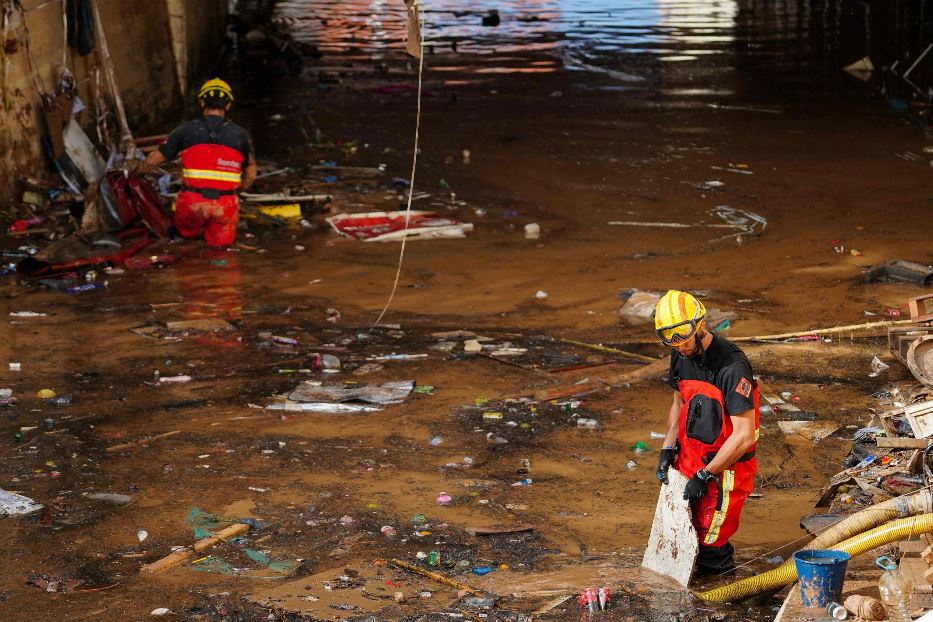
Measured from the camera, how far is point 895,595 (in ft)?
15.0

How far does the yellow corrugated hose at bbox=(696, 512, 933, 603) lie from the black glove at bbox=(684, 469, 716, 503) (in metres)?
0.41

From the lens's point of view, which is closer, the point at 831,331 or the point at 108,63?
the point at 831,331

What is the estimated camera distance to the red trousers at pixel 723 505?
532 cm

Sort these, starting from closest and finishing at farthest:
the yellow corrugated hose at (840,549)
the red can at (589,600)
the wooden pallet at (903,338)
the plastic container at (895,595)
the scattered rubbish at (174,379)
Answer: the plastic container at (895,595) < the yellow corrugated hose at (840,549) < the red can at (589,600) < the wooden pallet at (903,338) < the scattered rubbish at (174,379)

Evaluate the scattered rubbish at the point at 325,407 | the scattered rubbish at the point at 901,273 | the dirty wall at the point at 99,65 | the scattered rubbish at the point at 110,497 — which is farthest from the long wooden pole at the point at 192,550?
the dirty wall at the point at 99,65

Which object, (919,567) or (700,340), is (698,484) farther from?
(919,567)

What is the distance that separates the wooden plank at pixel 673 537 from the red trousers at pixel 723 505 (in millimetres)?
94

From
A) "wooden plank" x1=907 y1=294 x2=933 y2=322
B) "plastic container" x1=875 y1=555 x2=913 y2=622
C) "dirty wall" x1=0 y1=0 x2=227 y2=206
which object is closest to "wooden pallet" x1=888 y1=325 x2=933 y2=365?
"wooden plank" x1=907 y1=294 x2=933 y2=322

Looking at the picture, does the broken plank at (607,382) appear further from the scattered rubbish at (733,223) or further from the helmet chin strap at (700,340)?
the scattered rubbish at (733,223)

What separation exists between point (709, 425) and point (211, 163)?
271 inches

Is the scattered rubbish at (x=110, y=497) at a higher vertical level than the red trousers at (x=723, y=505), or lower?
lower

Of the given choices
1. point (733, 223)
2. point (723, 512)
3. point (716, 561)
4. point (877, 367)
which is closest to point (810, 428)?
point (877, 367)

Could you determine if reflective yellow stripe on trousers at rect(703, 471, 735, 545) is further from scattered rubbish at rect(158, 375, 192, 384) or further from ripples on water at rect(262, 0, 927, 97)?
ripples on water at rect(262, 0, 927, 97)

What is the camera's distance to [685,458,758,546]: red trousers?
532 centimetres
